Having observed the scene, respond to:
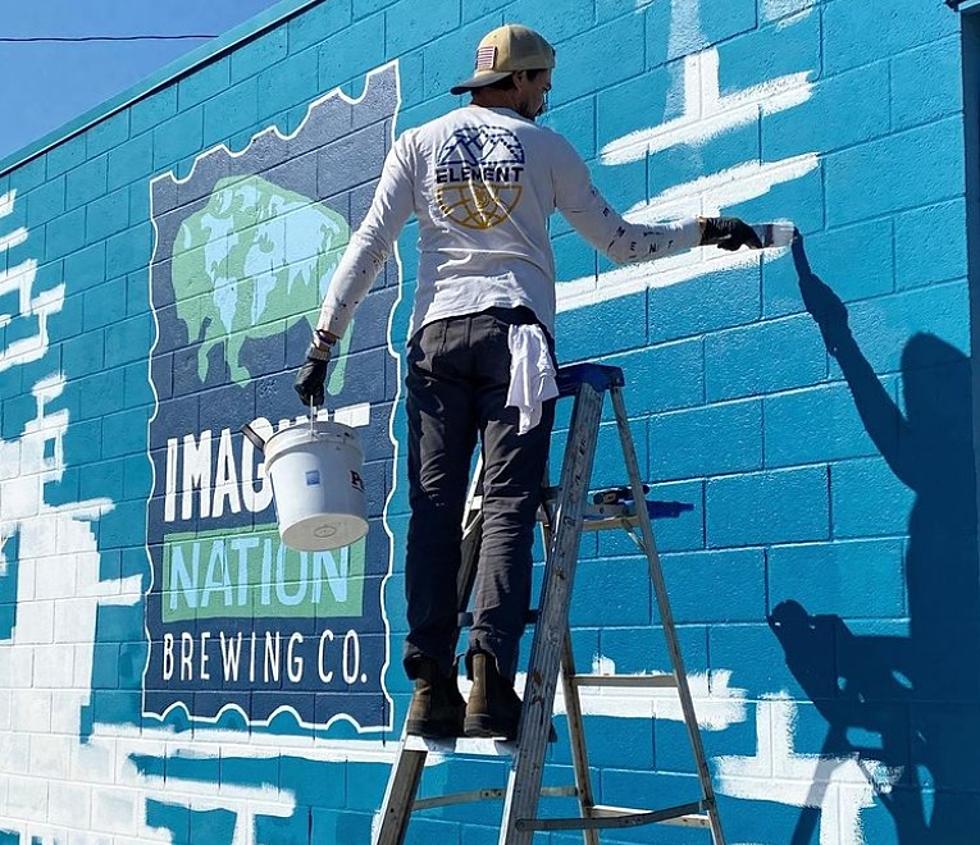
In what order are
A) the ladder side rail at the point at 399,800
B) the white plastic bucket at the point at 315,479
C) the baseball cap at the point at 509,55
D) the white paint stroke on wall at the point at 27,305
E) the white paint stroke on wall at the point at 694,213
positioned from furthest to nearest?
1. the white paint stroke on wall at the point at 27,305
2. the white paint stroke on wall at the point at 694,213
3. the white plastic bucket at the point at 315,479
4. the baseball cap at the point at 509,55
5. the ladder side rail at the point at 399,800

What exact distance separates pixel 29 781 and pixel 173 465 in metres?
1.93

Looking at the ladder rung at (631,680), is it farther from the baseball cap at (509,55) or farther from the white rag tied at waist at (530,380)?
the baseball cap at (509,55)

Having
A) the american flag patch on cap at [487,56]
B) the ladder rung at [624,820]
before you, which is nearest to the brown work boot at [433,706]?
the ladder rung at [624,820]

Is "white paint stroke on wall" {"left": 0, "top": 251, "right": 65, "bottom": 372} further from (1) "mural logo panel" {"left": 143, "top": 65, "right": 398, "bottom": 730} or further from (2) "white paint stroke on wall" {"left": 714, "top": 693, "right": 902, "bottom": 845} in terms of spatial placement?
(2) "white paint stroke on wall" {"left": 714, "top": 693, "right": 902, "bottom": 845}

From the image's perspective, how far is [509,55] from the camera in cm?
384

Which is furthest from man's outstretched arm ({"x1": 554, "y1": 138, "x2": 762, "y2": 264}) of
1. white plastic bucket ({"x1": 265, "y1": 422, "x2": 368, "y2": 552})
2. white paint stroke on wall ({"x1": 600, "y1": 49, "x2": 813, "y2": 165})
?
white plastic bucket ({"x1": 265, "y1": 422, "x2": 368, "y2": 552})

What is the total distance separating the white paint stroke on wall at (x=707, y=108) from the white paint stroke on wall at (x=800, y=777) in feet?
5.57

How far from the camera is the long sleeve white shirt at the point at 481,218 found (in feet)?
12.4

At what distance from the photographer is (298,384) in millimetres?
3805

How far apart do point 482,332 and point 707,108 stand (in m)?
1.45

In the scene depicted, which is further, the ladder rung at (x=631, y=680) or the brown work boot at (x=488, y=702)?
the ladder rung at (x=631, y=680)

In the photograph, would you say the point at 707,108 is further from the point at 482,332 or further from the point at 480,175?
the point at 482,332

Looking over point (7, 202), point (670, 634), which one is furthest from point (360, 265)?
point (7, 202)

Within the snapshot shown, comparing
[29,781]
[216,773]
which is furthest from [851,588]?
[29,781]
